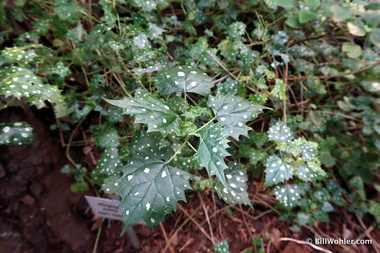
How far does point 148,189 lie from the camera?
0.94 m

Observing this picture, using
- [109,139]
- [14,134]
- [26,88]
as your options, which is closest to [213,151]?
[109,139]

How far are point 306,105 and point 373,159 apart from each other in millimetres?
797

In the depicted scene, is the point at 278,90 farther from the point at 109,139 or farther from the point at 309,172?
the point at 109,139

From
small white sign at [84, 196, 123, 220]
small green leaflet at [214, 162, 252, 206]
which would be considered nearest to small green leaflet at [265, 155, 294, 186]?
small green leaflet at [214, 162, 252, 206]

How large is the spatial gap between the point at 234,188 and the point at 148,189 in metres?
0.45

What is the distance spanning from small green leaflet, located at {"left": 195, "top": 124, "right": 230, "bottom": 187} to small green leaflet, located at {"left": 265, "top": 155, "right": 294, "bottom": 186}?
1.94ft

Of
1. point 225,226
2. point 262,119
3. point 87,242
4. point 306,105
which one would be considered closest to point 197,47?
point 262,119

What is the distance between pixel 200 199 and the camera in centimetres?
216

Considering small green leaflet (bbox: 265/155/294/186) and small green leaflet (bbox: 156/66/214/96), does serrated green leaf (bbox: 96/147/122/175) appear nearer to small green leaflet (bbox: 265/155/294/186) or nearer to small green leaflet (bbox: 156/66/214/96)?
small green leaflet (bbox: 156/66/214/96)

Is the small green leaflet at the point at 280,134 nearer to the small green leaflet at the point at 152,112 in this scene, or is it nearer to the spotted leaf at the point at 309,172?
the spotted leaf at the point at 309,172

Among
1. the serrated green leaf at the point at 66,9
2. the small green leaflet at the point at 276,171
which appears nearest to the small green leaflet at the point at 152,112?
the small green leaflet at the point at 276,171

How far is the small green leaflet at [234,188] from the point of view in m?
1.07

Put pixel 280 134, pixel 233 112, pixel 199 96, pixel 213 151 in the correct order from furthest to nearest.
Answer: pixel 199 96
pixel 280 134
pixel 233 112
pixel 213 151

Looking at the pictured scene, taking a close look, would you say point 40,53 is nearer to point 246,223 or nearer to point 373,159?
point 246,223
